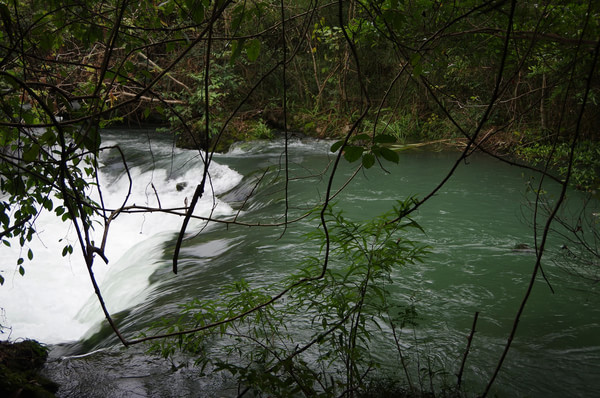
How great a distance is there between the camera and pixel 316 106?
13508mm

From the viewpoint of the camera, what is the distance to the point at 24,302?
593 cm

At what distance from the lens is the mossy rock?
2.58 meters

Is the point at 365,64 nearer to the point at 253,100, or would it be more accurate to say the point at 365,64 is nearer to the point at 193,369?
the point at 253,100

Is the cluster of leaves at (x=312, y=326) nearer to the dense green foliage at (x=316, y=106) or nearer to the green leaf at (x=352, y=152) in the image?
the dense green foliage at (x=316, y=106)

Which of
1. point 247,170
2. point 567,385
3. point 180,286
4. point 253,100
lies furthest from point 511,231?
point 253,100

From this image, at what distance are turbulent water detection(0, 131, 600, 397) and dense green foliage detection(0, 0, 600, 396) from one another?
0.39 metres

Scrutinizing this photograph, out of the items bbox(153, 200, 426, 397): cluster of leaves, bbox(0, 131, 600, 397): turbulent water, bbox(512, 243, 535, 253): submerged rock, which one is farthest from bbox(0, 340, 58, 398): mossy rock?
bbox(512, 243, 535, 253): submerged rock

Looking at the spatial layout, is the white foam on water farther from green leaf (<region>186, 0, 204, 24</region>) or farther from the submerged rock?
the submerged rock

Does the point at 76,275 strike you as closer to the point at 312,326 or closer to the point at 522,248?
the point at 312,326

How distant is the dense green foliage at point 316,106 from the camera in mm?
2521

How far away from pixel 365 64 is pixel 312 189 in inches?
286

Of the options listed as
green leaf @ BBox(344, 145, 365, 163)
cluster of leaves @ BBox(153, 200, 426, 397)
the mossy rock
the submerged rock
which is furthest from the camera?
the submerged rock

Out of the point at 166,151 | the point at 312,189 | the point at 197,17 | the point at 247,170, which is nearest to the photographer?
the point at 197,17

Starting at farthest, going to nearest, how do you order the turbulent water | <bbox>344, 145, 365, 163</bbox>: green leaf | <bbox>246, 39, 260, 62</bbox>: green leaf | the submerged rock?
the submerged rock, the turbulent water, <bbox>246, 39, 260, 62</bbox>: green leaf, <bbox>344, 145, 365, 163</bbox>: green leaf
